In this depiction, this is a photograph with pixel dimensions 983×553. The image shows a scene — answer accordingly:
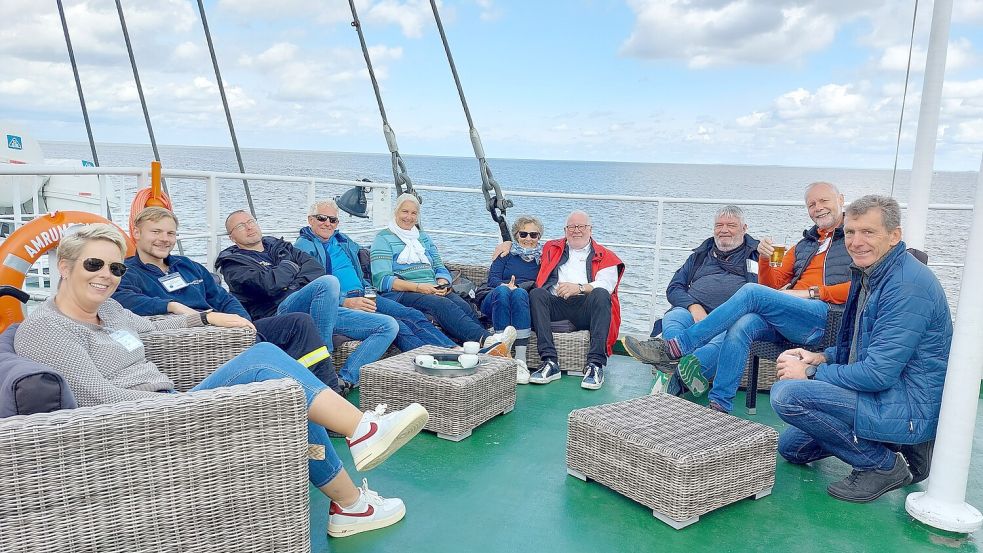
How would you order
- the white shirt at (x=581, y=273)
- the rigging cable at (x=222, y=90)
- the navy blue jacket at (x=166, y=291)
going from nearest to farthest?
the navy blue jacket at (x=166, y=291) < the white shirt at (x=581, y=273) < the rigging cable at (x=222, y=90)

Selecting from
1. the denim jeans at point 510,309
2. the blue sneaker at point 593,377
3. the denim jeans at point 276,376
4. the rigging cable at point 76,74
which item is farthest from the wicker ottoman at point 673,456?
the rigging cable at point 76,74

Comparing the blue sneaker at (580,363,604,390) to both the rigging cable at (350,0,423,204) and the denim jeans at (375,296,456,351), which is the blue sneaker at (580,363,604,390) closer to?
the denim jeans at (375,296,456,351)

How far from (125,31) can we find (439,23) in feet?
9.70

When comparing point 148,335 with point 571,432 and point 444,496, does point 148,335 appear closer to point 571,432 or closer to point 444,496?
point 444,496

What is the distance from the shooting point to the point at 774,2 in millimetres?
7250

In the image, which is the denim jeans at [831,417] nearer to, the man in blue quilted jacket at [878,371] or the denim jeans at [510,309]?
the man in blue quilted jacket at [878,371]

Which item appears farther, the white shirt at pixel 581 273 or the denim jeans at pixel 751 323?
the white shirt at pixel 581 273

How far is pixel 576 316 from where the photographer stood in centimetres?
384

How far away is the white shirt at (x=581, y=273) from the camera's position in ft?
12.6

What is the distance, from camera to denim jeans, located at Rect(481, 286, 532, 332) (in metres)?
3.73

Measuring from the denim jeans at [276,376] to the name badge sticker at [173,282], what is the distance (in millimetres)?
1031

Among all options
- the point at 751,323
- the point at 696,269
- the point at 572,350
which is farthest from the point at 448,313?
the point at 751,323

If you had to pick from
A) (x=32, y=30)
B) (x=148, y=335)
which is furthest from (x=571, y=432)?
(x=32, y=30)

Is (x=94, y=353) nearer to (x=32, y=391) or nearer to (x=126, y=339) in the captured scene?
(x=126, y=339)
